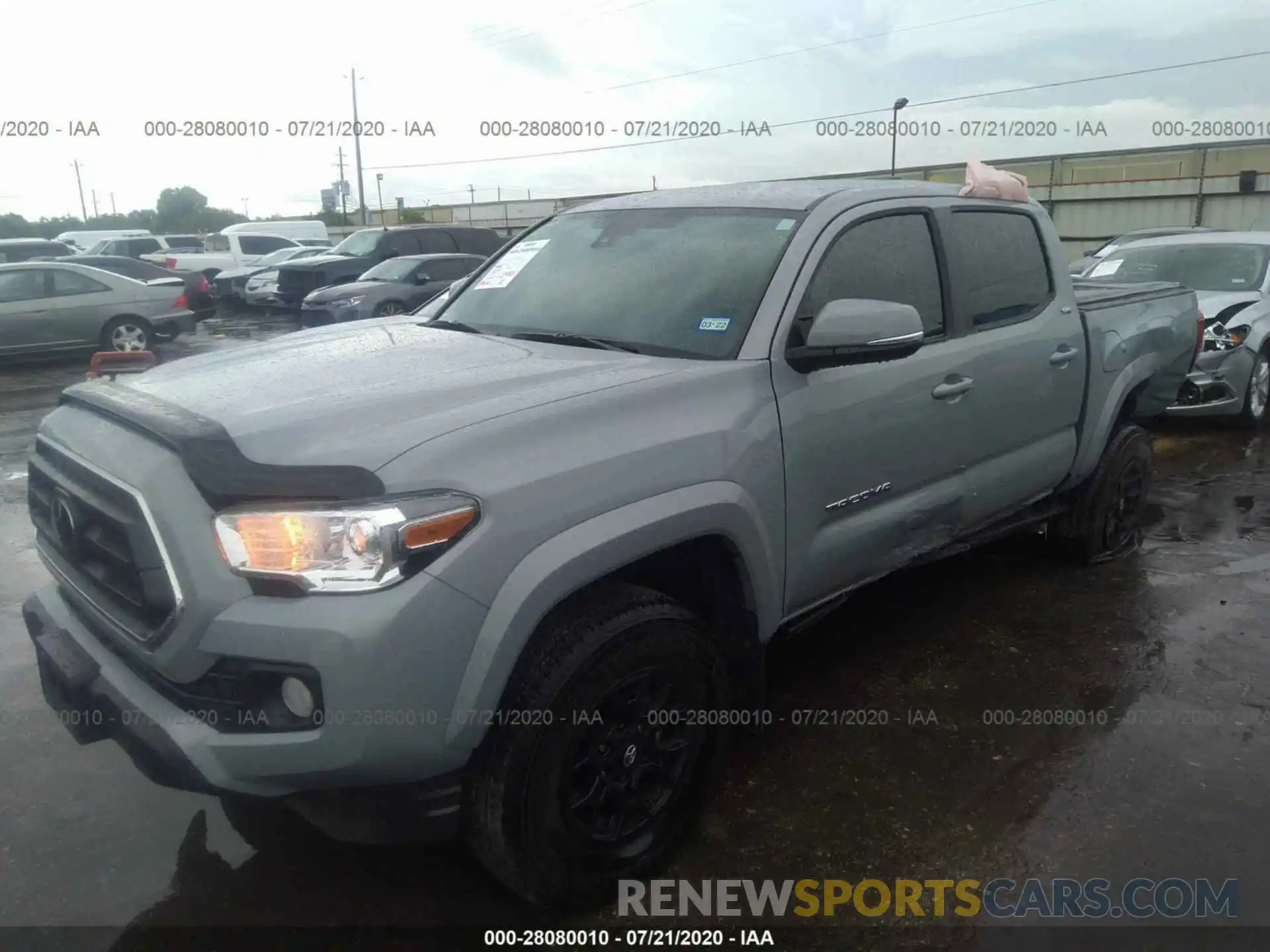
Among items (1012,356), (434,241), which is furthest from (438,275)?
(1012,356)

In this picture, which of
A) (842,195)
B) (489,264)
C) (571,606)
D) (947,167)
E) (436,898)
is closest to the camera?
(571,606)

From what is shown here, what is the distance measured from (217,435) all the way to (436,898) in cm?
134

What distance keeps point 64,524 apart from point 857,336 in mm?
2201

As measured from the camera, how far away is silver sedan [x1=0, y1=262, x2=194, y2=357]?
1205 centimetres

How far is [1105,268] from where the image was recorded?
925 centimetres

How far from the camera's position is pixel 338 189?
2078 inches

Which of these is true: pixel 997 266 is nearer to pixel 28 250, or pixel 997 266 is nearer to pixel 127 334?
pixel 127 334

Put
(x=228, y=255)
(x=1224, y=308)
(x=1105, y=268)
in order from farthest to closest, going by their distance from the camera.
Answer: (x=228, y=255)
(x=1105, y=268)
(x=1224, y=308)

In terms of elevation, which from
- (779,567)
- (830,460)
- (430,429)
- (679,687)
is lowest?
(679,687)

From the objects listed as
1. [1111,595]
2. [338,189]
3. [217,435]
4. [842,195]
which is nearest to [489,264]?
[842,195]

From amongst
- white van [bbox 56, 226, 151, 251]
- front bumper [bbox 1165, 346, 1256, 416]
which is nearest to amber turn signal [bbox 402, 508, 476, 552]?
front bumper [bbox 1165, 346, 1256, 416]

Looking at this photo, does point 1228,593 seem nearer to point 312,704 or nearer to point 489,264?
point 489,264

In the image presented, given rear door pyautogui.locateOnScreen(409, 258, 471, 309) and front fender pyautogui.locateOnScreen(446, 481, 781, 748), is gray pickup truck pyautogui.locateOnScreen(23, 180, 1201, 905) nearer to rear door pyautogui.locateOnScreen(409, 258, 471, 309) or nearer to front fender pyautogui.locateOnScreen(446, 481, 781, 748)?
front fender pyautogui.locateOnScreen(446, 481, 781, 748)

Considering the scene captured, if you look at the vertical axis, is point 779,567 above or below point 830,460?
below
